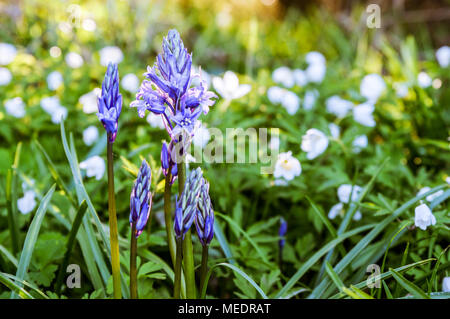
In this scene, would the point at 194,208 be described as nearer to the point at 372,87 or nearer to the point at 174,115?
the point at 174,115

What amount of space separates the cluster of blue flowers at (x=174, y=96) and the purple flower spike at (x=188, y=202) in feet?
0.45

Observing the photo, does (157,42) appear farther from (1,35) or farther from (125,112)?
(125,112)

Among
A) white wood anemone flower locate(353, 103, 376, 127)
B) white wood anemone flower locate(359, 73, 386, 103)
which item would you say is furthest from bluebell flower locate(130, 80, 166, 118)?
white wood anemone flower locate(359, 73, 386, 103)

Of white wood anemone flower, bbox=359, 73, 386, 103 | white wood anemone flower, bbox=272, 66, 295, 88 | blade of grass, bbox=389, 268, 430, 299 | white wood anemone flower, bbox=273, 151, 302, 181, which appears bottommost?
blade of grass, bbox=389, 268, 430, 299

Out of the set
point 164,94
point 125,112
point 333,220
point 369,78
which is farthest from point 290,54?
point 164,94

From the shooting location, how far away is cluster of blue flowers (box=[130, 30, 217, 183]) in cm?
120

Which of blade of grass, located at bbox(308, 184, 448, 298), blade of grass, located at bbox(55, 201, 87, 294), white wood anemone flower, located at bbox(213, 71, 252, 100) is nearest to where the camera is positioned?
blade of grass, located at bbox(55, 201, 87, 294)

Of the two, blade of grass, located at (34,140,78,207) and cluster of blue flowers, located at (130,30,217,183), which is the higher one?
cluster of blue flowers, located at (130,30,217,183)

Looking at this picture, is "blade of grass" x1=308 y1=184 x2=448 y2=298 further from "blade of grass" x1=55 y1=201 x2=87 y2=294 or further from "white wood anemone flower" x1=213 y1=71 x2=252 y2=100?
"white wood anemone flower" x1=213 y1=71 x2=252 y2=100

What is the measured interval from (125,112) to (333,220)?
5.80 ft

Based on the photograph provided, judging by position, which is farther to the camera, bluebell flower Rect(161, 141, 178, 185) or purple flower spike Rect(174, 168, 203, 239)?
bluebell flower Rect(161, 141, 178, 185)

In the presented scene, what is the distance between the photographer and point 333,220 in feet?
7.25

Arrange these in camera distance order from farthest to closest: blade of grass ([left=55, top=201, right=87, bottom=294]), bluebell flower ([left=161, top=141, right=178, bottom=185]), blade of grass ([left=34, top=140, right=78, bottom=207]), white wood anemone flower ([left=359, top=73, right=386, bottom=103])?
white wood anemone flower ([left=359, top=73, right=386, bottom=103]), blade of grass ([left=34, top=140, right=78, bottom=207]), blade of grass ([left=55, top=201, right=87, bottom=294]), bluebell flower ([left=161, top=141, right=178, bottom=185])

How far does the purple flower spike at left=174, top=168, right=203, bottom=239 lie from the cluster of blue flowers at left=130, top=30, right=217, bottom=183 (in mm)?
139
